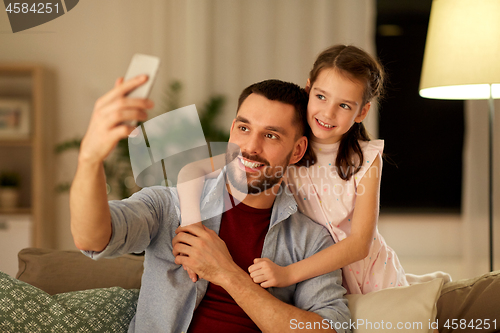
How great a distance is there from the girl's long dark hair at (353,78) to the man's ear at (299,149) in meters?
0.03

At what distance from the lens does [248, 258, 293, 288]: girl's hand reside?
1062 mm

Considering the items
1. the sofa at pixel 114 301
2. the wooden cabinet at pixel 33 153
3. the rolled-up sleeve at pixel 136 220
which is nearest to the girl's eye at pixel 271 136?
the rolled-up sleeve at pixel 136 220

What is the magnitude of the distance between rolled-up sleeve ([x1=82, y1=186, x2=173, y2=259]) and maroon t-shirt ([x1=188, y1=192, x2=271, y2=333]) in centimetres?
19

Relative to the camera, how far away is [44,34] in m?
3.10

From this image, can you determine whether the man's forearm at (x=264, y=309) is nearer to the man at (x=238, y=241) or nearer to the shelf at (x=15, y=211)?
the man at (x=238, y=241)

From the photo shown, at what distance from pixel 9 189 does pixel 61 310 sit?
2179 millimetres

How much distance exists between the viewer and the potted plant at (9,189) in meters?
2.83

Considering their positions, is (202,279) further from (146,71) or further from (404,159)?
(404,159)

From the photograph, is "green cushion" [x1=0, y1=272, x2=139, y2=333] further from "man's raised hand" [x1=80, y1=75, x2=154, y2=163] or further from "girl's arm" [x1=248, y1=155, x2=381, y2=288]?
"man's raised hand" [x1=80, y1=75, x2=154, y2=163]

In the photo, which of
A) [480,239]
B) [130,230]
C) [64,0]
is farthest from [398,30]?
[130,230]

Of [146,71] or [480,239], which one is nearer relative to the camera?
[146,71]

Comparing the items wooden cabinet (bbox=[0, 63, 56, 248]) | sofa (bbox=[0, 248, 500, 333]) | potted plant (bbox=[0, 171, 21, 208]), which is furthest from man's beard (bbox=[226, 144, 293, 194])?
potted plant (bbox=[0, 171, 21, 208])

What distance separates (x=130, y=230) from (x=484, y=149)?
2.92 m

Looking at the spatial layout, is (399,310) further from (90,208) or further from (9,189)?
(9,189)
